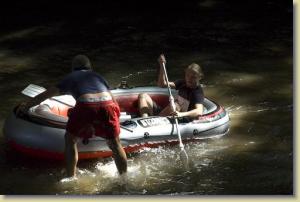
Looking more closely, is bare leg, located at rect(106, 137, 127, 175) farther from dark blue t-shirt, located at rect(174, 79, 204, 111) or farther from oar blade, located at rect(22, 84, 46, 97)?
dark blue t-shirt, located at rect(174, 79, 204, 111)

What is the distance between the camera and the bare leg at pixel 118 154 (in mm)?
6316

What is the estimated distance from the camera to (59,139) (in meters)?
6.79

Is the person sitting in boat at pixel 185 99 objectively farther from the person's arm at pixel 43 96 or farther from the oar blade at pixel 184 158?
the person's arm at pixel 43 96

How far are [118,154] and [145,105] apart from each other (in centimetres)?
140

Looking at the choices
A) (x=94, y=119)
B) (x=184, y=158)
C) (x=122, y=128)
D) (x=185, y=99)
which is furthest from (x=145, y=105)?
(x=94, y=119)

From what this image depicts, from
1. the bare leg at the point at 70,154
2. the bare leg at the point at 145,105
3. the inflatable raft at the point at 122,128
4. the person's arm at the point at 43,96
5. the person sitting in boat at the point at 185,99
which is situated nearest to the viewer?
the person's arm at the point at 43,96

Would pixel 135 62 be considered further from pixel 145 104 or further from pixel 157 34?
pixel 145 104

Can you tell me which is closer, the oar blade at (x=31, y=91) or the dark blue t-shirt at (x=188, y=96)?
the oar blade at (x=31, y=91)

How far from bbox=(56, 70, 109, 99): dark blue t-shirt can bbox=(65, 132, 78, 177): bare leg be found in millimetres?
442

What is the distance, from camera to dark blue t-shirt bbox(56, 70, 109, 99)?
20.1 feet

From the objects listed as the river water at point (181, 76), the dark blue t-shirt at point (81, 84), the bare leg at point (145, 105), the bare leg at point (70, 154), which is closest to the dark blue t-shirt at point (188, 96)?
the bare leg at point (145, 105)

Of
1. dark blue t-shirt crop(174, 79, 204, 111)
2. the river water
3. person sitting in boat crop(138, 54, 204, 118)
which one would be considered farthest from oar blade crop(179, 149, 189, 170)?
dark blue t-shirt crop(174, 79, 204, 111)

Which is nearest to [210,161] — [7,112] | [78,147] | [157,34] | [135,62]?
[78,147]

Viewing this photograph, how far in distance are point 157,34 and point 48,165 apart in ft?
19.8
